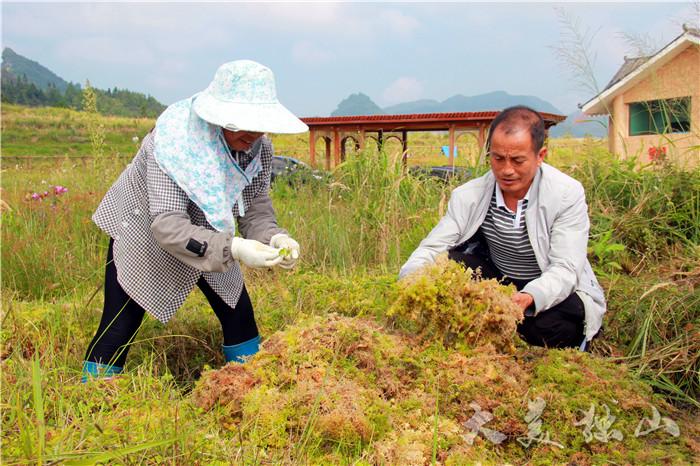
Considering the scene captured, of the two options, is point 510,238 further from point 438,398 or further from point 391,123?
point 391,123

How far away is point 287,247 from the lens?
83.7 inches

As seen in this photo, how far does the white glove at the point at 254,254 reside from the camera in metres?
1.94

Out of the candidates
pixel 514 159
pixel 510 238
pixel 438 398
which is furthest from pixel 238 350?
pixel 514 159

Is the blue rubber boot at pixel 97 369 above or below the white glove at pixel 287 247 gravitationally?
below

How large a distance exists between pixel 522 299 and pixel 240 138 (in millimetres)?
1360

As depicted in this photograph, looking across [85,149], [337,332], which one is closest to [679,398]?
[337,332]

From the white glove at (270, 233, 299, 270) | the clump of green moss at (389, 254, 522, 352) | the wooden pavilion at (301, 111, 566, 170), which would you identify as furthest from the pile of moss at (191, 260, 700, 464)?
the wooden pavilion at (301, 111, 566, 170)

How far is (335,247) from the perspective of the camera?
12.4ft

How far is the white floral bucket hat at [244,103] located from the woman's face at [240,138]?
0.37 ft

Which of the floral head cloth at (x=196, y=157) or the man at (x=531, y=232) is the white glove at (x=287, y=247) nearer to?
the floral head cloth at (x=196, y=157)

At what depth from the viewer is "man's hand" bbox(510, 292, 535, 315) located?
201 cm

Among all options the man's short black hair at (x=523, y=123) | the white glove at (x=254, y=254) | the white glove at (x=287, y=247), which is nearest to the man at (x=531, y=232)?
the man's short black hair at (x=523, y=123)

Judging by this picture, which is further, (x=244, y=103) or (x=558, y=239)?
(x=558, y=239)

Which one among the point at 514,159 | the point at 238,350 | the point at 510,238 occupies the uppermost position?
the point at 514,159
